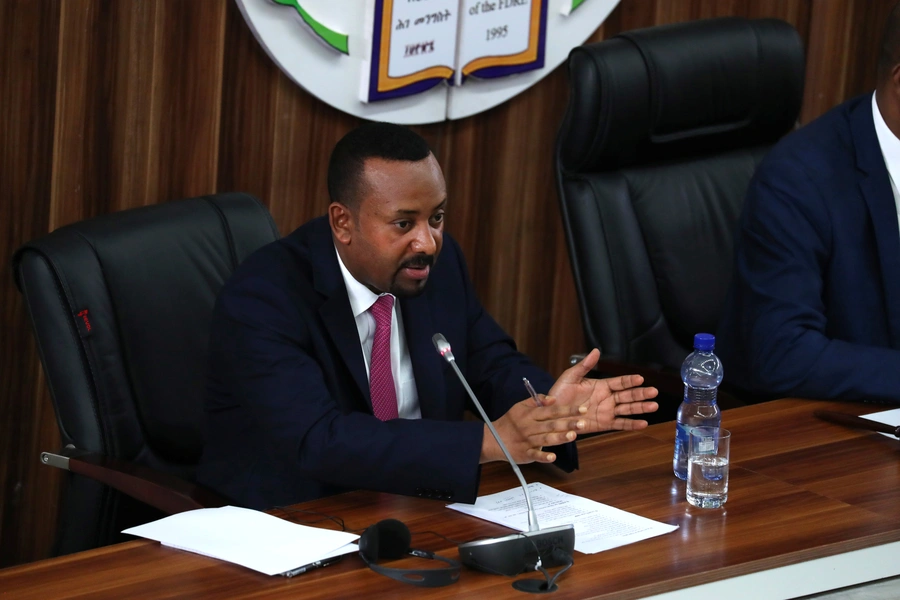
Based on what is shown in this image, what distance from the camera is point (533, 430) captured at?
177 cm

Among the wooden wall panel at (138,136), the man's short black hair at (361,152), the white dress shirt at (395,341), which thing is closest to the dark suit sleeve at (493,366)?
the white dress shirt at (395,341)

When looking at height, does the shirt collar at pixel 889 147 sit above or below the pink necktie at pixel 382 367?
above

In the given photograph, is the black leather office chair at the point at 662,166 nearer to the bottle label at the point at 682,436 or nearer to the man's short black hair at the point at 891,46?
the man's short black hair at the point at 891,46

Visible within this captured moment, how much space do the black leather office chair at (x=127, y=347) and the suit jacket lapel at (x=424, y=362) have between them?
0.40 m

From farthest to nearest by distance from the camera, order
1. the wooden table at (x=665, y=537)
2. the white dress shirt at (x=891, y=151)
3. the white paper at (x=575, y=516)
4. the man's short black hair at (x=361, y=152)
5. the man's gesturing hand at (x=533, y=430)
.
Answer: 1. the white dress shirt at (x=891, y=151)
2. the man's short black hair at (x=361, y=152)
3. the man's gesturing hand at (x=533, y=430)
4. the white paper at (x=575, y=516)
5. the wooden table at (x=665, y=537)

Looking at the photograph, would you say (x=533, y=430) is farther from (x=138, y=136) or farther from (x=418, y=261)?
(x=138, y=136)

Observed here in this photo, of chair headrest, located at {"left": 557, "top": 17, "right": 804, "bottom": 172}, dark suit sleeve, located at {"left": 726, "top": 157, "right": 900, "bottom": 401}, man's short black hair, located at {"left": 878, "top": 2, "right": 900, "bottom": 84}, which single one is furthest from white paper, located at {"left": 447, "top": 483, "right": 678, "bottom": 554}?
man's short black hair, located at {"left": 878, "top": 2, "right": 900, "bottom": 84}

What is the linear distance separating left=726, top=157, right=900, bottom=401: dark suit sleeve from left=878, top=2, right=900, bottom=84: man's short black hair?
0.90 ft

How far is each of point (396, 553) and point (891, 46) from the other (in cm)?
161

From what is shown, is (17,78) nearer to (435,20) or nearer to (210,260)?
(210,260)

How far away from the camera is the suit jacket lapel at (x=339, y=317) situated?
2.00 meters

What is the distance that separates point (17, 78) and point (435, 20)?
1.05 metres

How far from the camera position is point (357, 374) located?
2.00m

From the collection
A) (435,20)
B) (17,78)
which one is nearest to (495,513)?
(17,78)
